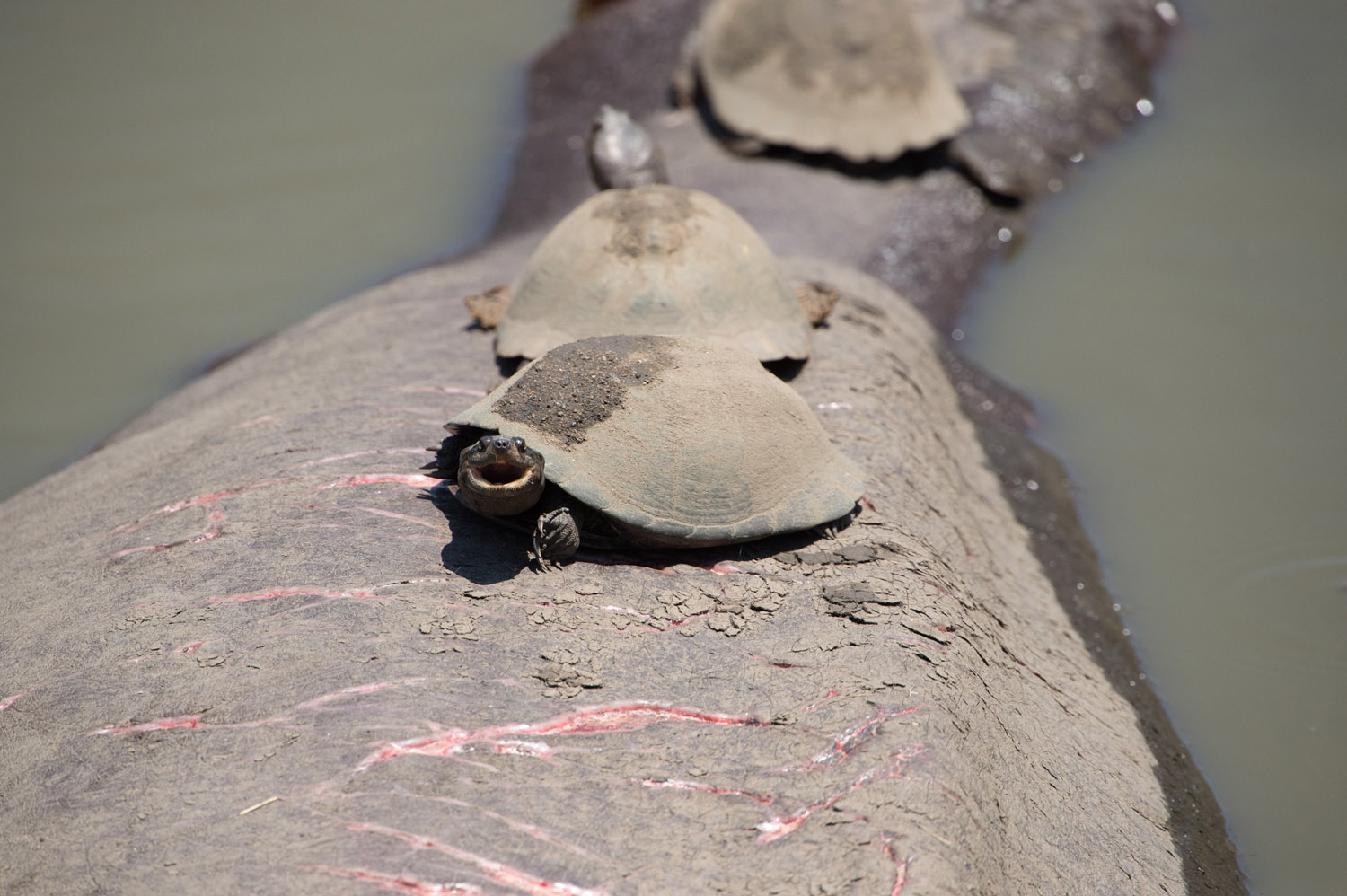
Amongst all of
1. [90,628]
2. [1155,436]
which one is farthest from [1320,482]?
[90,628]

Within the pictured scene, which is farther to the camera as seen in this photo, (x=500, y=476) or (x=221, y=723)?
(x=500, y=476)

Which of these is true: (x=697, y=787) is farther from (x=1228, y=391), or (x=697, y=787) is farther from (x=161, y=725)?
(x=1228, y=391)

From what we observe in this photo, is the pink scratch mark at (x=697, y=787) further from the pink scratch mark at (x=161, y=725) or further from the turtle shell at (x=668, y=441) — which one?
the pink scratch mark at (x=161, y=725)

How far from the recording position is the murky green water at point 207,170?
5.89 meters

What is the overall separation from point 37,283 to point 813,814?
20.7 feet

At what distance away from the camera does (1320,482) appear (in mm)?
4996

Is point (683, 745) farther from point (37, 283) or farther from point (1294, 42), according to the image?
point (1294, 42)

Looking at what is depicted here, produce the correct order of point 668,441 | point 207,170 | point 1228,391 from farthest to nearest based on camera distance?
point 207,170 < point 1228,391 < point 668,441

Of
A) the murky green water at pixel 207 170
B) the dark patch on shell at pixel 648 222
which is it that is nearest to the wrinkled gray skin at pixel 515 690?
the dark patch on shell at pixel 648 222

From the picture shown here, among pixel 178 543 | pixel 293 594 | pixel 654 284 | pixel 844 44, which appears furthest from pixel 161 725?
pixel 844 44

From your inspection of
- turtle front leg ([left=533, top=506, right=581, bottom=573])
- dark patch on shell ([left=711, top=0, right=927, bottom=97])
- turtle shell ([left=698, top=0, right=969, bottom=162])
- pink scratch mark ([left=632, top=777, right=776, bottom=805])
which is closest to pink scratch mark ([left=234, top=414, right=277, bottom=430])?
turtle front leg ([left=533, top=506, right=581, bottom=573])

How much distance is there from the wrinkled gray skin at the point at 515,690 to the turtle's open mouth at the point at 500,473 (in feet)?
0.93

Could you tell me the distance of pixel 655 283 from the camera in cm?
385

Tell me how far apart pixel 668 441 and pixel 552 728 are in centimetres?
94
